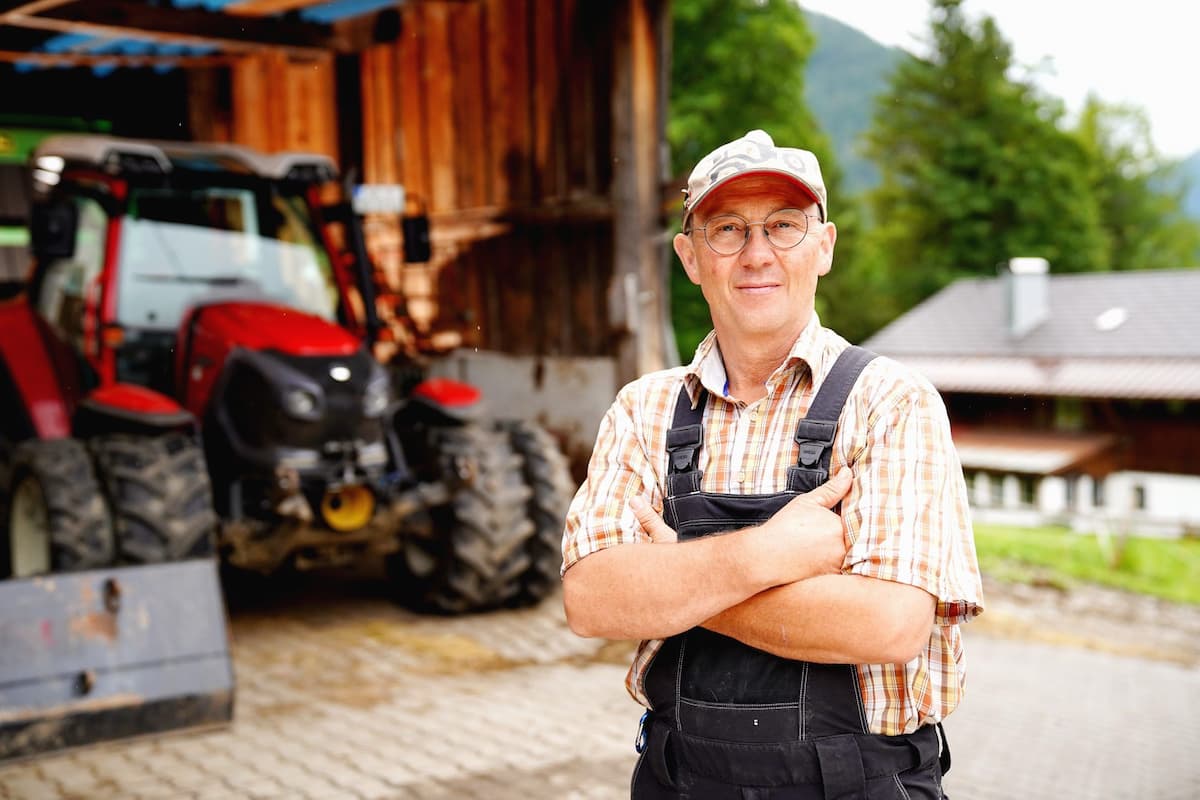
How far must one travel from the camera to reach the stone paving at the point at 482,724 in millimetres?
4672

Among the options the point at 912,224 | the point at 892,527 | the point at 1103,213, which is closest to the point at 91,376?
the point at 892,527

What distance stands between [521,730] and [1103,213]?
52721mm

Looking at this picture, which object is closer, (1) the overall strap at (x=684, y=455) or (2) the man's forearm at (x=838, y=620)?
(2) the man's forearm at (x=838, y=620)

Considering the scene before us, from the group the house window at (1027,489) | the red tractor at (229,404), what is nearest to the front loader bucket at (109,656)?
the red tractor at (229,404)

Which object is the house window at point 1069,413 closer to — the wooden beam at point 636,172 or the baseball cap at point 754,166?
the wooden beam at point 636,172

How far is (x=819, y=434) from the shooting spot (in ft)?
6.81

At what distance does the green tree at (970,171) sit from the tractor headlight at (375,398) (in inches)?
1513

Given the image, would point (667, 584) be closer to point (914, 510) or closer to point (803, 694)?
point (803, 694)

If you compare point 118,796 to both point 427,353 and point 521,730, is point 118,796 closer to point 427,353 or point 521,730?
point 521,730

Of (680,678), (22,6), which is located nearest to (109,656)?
(680,678)

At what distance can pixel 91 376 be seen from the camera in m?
6.55

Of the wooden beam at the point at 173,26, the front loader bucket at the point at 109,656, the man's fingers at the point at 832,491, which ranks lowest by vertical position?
the front loader bucket at the point at 109,656

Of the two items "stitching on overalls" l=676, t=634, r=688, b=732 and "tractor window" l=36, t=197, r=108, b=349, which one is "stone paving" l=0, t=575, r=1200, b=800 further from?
"stitching on overalls" l=676, t=634, r=688, b=732

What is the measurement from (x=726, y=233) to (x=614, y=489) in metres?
0.50
